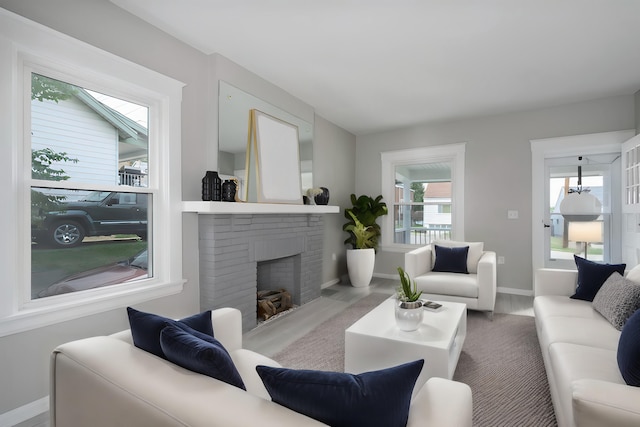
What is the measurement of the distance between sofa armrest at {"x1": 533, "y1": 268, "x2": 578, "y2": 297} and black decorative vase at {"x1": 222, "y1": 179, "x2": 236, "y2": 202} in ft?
9.30

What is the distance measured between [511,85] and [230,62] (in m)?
3.02

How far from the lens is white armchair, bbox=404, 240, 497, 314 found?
3.42 metres

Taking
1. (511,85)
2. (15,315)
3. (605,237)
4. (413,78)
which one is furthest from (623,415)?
(605,237)

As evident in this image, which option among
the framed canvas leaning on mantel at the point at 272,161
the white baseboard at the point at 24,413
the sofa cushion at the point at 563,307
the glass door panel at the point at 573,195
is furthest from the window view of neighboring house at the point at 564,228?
the white baseboard at the point at 24,413

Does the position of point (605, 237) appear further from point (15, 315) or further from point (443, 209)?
point (15, 315)

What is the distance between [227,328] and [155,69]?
6.78 ft

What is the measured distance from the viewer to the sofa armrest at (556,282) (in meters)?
2.80

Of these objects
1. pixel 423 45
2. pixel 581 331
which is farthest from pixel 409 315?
pixel 423 45

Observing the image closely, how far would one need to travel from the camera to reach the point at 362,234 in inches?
195

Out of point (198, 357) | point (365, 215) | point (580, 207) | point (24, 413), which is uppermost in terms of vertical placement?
point (580, 207)

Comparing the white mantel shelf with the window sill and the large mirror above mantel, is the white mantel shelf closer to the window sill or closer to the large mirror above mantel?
the large mirror above mantel

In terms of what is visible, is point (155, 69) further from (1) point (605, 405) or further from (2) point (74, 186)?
(1) point (605, 405)

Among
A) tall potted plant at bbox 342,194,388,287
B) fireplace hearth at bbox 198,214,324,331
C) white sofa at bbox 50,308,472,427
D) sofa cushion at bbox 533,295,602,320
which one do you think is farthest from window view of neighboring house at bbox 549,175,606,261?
white sofa at bbox 50,308,472,427

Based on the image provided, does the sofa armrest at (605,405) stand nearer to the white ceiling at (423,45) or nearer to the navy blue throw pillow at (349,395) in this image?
the navy blue throw pillow at (349,395)
